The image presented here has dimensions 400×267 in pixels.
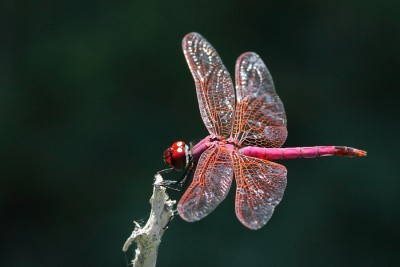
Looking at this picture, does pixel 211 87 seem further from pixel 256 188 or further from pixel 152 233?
pixel 152 233

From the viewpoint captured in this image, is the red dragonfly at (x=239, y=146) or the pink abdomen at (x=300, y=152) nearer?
the red dragonfly at (x=239, y=146)

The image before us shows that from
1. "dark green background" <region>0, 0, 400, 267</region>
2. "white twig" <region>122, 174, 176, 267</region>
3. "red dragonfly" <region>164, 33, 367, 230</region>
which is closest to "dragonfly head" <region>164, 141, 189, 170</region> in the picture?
"red dragonfly" <region>164, 33, 367, 230</region>

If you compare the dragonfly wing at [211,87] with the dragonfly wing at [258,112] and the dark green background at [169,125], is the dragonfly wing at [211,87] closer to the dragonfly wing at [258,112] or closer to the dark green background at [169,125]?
the dragonfly wing at [258,112]

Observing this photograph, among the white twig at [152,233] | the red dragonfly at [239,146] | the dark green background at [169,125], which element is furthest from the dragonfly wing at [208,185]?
the dark green background at [169,125]

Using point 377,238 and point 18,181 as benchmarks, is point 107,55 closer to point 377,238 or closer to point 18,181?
point 18,181

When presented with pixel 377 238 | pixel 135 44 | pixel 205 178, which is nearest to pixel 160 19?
pixel 135 44

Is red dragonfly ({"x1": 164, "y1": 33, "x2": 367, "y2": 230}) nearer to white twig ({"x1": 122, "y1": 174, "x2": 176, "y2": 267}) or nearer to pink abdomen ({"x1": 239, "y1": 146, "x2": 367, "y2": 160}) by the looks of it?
pink abdomen ({"x1": 239, "y1": 146, "x2": 367, "y2": 160})
